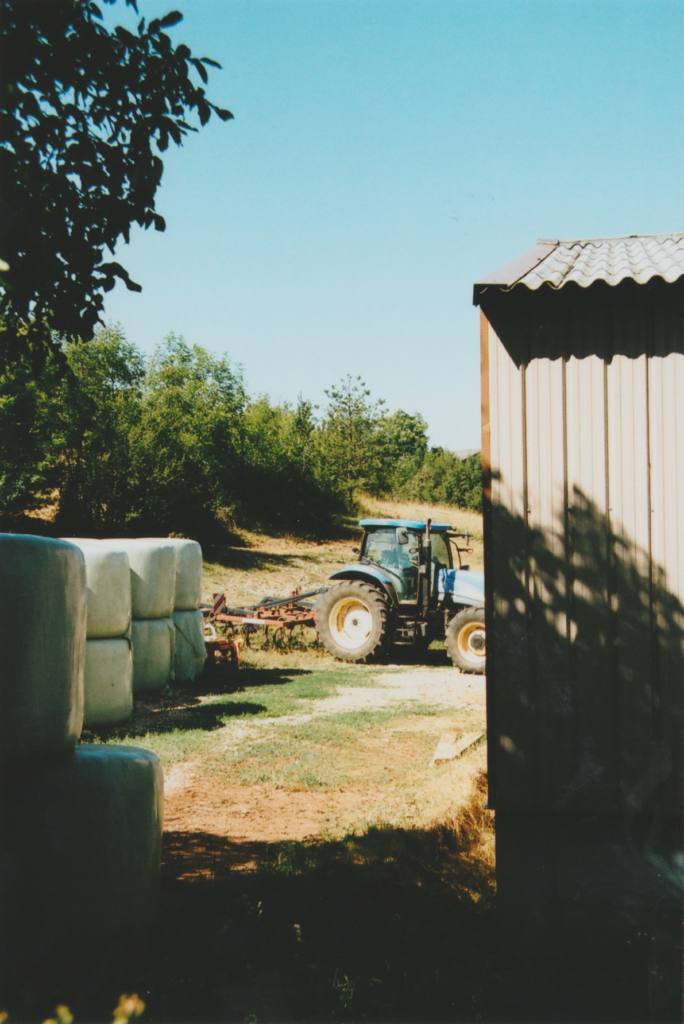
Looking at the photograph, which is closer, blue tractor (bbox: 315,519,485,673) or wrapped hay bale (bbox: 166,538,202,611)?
wrapped hay bale (bbox: 166,538,202,611)

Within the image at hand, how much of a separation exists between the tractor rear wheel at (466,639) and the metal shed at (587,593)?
7472mm

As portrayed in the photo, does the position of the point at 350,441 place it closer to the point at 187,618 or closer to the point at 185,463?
the point at 185,463

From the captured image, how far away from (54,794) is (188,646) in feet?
23.8

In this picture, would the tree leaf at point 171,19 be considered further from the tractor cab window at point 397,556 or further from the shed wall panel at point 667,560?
the tractor cab window at point 397,556

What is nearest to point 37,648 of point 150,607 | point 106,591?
point 106,591

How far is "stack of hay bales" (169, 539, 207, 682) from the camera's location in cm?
1013

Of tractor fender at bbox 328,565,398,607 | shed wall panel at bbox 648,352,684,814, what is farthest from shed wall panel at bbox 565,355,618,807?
tractor fender at bbox 328,565,398,607

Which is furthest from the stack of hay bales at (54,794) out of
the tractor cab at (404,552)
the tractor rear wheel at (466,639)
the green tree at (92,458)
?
the green tree at (92,458)

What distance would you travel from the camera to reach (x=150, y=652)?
938cm

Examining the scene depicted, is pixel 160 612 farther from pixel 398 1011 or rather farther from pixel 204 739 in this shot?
pixel 398 1011

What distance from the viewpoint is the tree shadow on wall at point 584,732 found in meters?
3.73

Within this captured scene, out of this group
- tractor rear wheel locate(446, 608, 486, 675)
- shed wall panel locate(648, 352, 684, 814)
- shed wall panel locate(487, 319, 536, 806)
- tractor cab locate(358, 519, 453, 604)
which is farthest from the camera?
tractor cab locate(358, 519, 453, 604)

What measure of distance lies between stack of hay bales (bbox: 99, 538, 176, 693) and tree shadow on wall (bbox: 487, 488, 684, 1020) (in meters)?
6.25

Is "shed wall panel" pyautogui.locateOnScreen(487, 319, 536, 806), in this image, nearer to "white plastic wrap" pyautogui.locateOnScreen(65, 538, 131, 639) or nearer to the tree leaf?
the tree leaf
